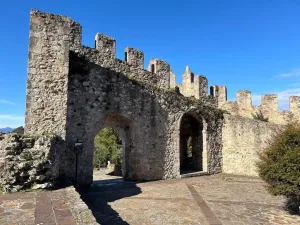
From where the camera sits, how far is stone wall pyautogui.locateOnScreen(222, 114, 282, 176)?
14.8 metres

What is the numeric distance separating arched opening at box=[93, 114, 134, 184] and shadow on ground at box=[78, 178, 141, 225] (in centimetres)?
171

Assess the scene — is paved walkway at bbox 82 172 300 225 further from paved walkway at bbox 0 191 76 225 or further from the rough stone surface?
the rough stone surface

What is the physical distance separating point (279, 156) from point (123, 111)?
6.96 metres

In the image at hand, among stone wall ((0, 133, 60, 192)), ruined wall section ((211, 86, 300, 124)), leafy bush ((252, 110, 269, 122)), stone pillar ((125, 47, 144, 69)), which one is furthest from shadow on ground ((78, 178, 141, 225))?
leafy bush ((252, 110, 269, 122))

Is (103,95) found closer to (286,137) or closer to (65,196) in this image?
(65,196)

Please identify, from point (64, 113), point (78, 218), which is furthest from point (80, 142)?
point (78, 218)

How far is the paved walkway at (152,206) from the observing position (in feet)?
15.3

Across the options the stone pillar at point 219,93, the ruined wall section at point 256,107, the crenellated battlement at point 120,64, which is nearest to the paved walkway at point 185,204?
the crenellated battlement at point 120,64

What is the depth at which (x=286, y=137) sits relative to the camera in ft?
24.4

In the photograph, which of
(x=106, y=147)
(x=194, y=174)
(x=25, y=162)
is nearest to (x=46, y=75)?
(x=25, y=162)

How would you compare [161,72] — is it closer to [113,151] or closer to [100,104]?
[100,104]

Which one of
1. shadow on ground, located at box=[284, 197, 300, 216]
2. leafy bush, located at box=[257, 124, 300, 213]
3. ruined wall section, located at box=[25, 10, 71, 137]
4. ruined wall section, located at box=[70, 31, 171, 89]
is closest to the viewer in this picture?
leafy bush, located at box=[257, 124, 300, 213]

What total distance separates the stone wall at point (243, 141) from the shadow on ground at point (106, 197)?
23.7ft

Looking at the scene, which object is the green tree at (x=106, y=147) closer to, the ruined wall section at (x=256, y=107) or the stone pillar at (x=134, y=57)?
the ruined wall section at (x=256, y=107)
